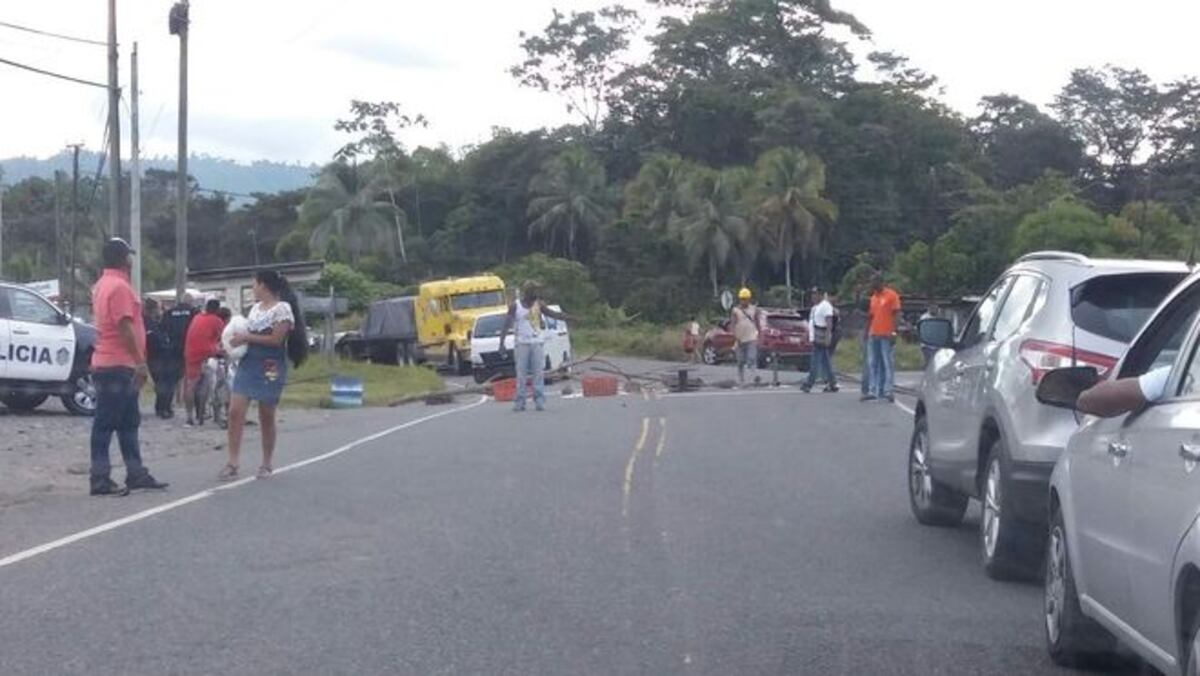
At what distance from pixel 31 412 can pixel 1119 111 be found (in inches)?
2226

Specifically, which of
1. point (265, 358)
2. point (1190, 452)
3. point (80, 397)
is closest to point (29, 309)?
point (80, 397)

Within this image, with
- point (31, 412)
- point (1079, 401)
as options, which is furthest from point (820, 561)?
point (31, 412)

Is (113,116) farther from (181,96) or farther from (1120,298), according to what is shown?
(1120,298)

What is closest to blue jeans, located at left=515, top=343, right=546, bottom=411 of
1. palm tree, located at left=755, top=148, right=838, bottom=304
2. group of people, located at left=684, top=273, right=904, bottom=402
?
group of people, located at left=684, top=273, right=904, bottom=402

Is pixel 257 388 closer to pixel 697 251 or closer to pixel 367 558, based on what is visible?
pixel 367 558

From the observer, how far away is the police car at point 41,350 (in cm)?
2342

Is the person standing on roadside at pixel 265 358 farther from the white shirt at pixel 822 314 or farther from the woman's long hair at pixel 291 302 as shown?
the white shirt at pixel 822 314

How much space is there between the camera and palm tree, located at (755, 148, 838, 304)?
7144 cm

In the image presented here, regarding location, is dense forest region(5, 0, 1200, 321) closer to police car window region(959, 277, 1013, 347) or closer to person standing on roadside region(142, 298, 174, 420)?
person standing on roadside region(142, 298, 174, 420)

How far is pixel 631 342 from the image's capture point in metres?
60.1

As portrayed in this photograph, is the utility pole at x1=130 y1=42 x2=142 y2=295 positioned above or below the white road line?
above

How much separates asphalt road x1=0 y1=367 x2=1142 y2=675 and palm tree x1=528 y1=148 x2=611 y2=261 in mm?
63345

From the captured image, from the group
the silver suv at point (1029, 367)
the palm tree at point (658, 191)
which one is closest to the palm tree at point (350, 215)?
the palm tree at point (658, 191)

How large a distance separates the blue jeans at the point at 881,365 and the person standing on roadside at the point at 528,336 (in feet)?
14.5
